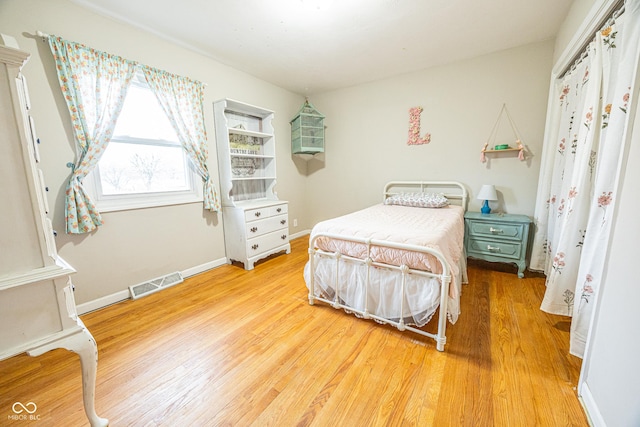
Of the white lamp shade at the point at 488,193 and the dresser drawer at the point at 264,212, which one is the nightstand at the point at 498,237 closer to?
the white lamp shade at the point at 488,193

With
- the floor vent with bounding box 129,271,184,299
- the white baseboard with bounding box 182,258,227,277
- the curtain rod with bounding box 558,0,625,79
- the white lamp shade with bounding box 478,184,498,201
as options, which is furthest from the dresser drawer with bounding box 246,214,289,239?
the curtain rod with bounding box 558,0,625,79

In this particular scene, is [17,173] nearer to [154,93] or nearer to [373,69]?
[154,93]

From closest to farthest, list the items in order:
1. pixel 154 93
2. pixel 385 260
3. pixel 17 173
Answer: pixel 17 173
pixel 385 260
pixel 154 93

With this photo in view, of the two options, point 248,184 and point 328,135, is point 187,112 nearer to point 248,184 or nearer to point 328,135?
point 248,184

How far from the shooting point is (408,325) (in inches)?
70.4

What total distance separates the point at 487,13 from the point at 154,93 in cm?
313

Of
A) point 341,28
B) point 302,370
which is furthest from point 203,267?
point 341,28

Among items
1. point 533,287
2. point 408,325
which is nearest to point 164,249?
point 408,325

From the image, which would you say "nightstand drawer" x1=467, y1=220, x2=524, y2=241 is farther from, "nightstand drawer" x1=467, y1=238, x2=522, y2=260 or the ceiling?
the ceiling

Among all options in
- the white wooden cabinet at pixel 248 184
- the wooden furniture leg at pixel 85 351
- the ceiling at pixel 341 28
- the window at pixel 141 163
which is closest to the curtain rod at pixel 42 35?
the ceiling at pixel 341 28

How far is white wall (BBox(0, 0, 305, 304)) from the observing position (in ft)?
5.80

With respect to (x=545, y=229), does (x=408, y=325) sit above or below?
below

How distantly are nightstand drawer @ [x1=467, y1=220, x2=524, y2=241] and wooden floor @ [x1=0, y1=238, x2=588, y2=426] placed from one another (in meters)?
0.71

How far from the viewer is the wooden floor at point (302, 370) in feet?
3.91
